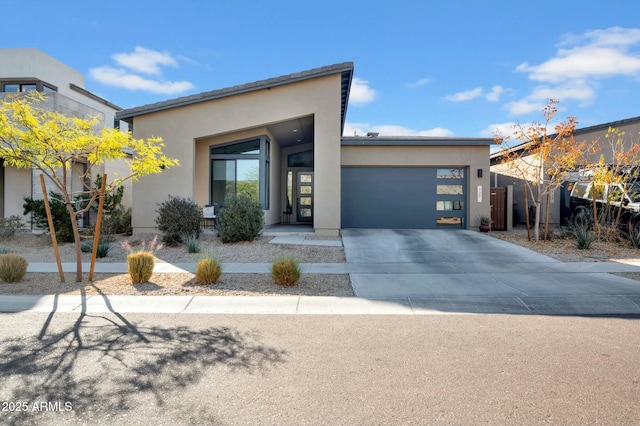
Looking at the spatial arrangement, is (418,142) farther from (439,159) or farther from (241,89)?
(241,89)

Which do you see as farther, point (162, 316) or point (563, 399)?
point (162, 316)

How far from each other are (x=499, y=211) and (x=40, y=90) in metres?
22.6

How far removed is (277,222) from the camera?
19.5 metres

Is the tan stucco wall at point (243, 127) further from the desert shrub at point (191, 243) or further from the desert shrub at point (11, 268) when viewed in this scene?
the desert shrub at point (11, 268)

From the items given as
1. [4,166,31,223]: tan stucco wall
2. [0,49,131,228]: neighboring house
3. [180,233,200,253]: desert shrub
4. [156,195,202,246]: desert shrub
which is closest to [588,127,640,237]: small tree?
[180,233,200,253]: desert shrub

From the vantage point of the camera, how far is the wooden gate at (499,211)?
16.7 meters

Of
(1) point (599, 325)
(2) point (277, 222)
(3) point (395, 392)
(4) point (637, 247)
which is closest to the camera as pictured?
(3) point (395, 392)

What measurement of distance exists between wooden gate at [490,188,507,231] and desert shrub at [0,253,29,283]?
16058 millimetres

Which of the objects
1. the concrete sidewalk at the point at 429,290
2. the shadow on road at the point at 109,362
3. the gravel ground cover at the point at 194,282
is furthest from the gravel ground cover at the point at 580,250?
the shadow on road at the point at 109,362

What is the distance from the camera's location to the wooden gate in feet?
54.7

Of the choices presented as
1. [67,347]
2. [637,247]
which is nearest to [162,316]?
[67,347]

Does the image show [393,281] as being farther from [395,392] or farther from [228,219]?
[228,219]

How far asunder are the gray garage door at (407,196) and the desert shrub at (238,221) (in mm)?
4977

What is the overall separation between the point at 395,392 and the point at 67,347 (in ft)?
12.5
